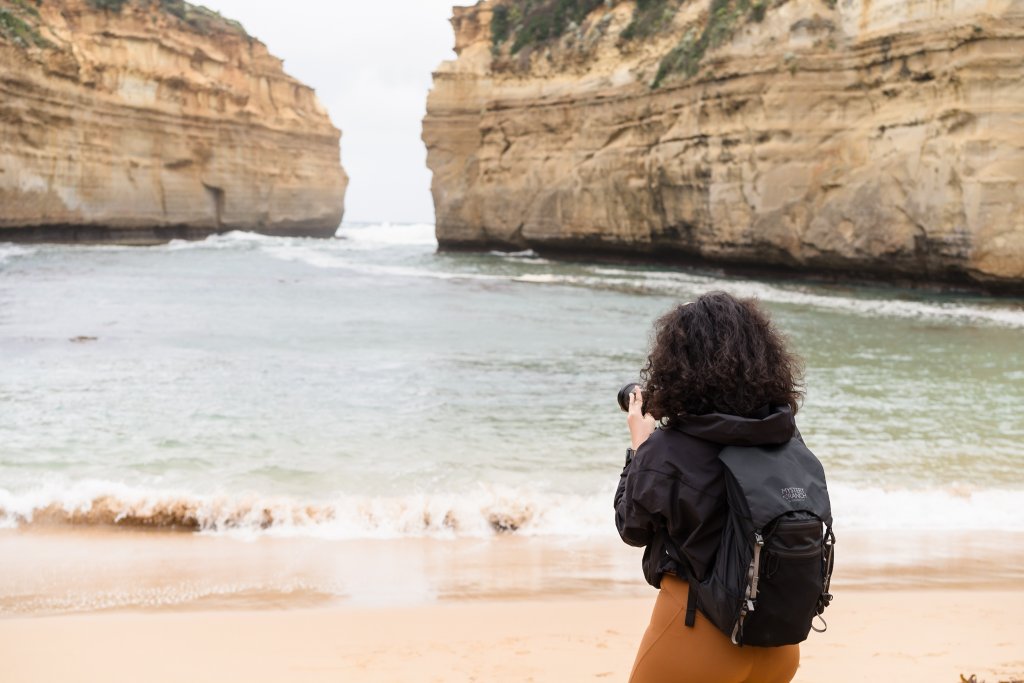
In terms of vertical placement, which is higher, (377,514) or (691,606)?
(691,606)

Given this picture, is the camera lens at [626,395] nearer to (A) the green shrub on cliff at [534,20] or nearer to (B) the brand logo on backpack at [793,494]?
(B) the brand logo on backpack at [793,494]

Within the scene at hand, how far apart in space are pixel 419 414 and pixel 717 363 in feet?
20.7

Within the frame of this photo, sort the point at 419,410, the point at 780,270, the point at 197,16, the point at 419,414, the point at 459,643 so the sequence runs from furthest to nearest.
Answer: the point at 197,16 < the point at 780,270 < the point at 419,410 < the point at 419,414 < the point at 459,643

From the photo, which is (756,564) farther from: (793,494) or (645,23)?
(645,23)

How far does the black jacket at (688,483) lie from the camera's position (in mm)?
1870

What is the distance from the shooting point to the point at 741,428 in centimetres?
185

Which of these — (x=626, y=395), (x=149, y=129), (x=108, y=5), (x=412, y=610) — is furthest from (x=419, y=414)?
(x=108, y=5)

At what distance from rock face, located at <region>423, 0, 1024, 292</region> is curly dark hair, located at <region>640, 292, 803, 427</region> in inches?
666

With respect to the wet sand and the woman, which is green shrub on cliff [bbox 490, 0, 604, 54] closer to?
the wet sand

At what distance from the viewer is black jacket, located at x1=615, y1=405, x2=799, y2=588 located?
187cm

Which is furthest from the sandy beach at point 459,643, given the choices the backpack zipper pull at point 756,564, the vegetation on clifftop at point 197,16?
the vegetation on clifftop at point 197,16

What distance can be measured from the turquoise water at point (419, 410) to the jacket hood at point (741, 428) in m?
3.49

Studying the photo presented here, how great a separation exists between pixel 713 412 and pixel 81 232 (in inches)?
1611

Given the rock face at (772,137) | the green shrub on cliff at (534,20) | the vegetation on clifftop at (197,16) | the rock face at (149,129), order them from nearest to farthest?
the rock face at (772,137)
the green shrub on cliff at (534,20)
the rock face at (149,129)
the vegetation on clifftop at (197,16)
